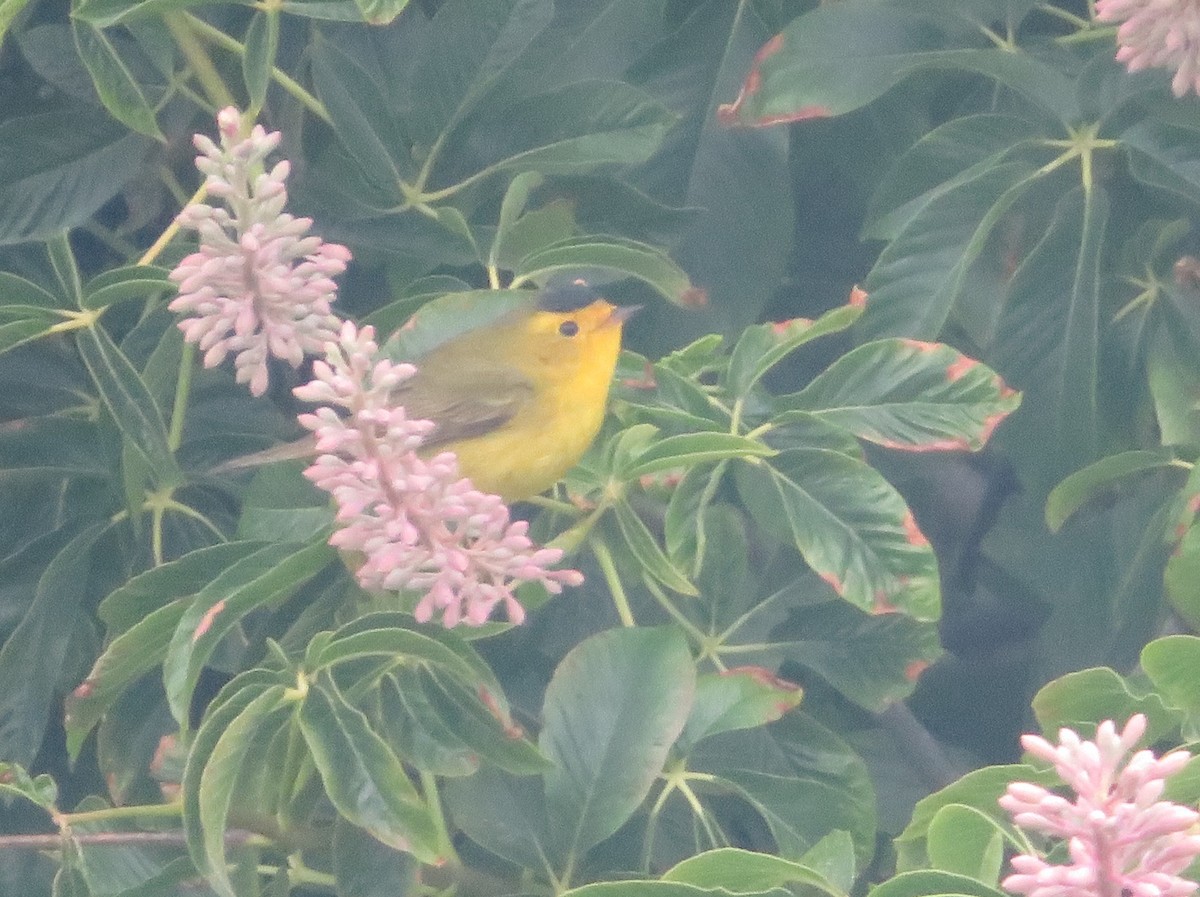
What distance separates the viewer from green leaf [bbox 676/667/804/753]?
1.63m

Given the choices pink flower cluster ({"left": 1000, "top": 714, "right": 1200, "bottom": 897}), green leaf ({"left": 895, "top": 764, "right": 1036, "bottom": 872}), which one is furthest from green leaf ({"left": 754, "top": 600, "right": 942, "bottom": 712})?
pink flower cluster ({"left": 1000, "top": 714, "right": 1200, "bottom": 897})

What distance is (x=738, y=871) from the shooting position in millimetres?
1269

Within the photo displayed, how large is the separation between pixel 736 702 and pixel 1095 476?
0.45 meters

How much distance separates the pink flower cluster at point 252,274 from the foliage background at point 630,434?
0.75 feet

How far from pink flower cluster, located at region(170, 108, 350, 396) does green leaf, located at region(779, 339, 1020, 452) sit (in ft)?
1.90

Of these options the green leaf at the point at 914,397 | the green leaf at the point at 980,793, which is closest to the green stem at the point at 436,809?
the green leaf at the point at 980,793

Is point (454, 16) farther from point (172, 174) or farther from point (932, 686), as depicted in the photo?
point (932, 686)

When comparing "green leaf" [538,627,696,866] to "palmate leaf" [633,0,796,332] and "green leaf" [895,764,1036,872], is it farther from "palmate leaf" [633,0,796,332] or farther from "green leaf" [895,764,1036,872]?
"palmate leaf" [633,0,796,332]

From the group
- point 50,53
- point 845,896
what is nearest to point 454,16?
point 50,53

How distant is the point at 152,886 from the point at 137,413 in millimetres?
462

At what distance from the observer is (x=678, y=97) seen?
208 cm

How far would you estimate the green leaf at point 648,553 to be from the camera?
1588 millimetres

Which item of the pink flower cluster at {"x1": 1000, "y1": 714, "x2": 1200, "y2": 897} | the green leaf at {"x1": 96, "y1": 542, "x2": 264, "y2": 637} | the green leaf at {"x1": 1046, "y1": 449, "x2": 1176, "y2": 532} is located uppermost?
the pink flower cluster at {"x1": 1000, "y1": 714, "x2": 1200, "y2": 897}

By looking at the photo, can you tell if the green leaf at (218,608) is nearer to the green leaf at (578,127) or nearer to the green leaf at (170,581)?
the green leaf at (170,581)
